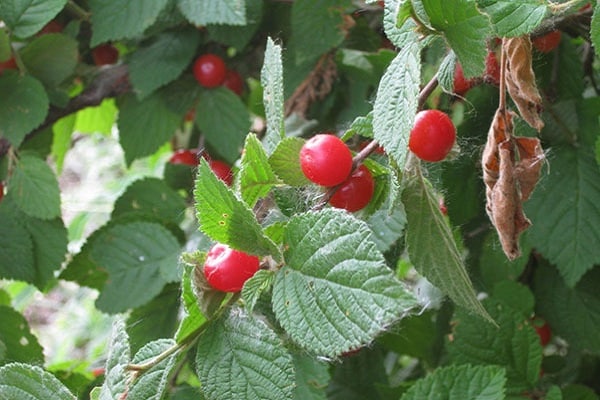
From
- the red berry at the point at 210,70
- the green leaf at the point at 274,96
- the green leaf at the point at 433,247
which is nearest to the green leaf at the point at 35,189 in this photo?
the red berry at the point at 210,70

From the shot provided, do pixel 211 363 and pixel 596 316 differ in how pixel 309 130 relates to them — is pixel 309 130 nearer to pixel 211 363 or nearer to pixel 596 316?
pixel 596 316

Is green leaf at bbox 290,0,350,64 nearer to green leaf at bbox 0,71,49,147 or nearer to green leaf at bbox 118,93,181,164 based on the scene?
green leaf at bbox 118,93,181,164

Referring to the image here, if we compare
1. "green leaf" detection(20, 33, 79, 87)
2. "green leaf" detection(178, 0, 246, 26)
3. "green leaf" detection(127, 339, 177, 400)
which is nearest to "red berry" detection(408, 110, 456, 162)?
"green leaf" detection(127, 339, 177, 400)

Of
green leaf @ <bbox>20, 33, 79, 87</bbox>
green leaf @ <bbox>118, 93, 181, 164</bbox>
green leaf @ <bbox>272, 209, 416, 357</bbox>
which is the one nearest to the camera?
green leaf @ <bbox>272, 209, 416, 357</bbox>

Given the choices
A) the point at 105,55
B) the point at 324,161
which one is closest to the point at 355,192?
the point at 324,161

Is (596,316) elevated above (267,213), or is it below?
below

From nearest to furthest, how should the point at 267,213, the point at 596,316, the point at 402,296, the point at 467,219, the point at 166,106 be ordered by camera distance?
1. the point at 402,296
2. the point at 267,213
3. the point at 467,219
4. the point at 596,316
5. the point at 166,106

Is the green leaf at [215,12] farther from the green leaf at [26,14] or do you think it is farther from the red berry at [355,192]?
the red berry at [355,192]

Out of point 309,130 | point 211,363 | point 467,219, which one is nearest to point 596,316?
point 467,219
